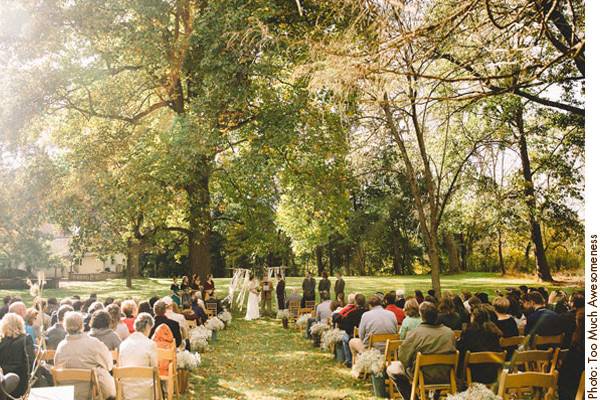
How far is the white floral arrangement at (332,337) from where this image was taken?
35.1 ft

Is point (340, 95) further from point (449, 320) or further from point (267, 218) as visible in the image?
Answer: point (267, 218)

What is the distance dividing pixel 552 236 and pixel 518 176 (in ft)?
11.1

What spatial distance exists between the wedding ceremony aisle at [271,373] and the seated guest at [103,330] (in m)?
1.85

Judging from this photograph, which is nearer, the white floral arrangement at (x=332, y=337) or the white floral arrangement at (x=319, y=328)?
the white floral arrangement at (x=332, y=337)

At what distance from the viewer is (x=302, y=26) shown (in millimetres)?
11508

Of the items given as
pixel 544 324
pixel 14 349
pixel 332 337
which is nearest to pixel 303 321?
pixel 332 337

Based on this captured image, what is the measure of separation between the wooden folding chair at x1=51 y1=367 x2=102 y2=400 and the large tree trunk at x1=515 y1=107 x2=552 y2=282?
22505mm

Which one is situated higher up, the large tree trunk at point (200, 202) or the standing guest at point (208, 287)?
the large tree trunk at point (200, 202)

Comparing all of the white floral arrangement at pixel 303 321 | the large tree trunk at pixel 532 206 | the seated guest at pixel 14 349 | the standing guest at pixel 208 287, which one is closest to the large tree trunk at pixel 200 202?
the standing guest at pixel 208 287

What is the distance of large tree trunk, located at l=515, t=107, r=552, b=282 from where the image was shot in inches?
964

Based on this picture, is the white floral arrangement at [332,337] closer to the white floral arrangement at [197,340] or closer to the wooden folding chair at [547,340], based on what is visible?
the white floral arrangement at [197,340]

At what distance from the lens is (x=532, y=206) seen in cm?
2553

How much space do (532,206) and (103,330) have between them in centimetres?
2307

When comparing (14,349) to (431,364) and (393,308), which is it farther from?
(393,308)
